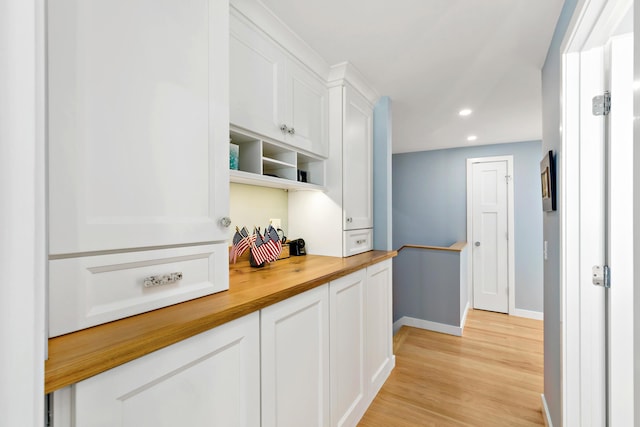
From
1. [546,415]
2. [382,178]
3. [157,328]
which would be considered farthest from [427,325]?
[157,328]

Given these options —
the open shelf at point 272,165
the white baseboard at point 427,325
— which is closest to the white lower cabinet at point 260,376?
the open shelf at point 272,165

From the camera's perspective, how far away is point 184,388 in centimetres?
81

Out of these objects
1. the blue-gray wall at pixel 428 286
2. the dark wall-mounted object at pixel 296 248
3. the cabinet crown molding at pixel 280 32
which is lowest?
the blue-gray wall at pixel 428 286

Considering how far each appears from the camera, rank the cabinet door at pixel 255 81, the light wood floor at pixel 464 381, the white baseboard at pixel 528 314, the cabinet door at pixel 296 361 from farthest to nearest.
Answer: the white baseboard at pixel 528 314
the light wood floor at pixel 464 381
the cabinet door at pixel 255 81
the cabinet door at pixel 296 361

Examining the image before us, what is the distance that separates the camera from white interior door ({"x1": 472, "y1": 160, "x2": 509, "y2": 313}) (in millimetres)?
4078

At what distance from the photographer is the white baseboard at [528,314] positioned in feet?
12.4

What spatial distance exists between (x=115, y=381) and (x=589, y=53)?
6.83 feet

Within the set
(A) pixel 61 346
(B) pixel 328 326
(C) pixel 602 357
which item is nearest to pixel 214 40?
(A) pixel 61 346

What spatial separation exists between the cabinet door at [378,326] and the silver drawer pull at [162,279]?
52.2 inches

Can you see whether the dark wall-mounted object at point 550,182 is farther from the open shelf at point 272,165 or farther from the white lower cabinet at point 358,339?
the open shelf at point 272,165

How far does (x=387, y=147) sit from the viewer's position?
2.52 metres

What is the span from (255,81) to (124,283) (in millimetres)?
1103

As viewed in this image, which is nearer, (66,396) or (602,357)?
(66,396)

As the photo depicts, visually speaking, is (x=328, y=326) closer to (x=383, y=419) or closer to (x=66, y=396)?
(x=383, y=419)
